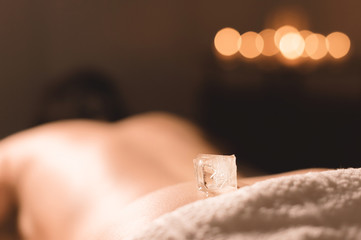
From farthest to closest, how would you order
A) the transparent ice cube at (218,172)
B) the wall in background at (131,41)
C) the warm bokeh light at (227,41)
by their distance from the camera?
1. the warm bokeh light at (227,41)
2. the wall in background at (131,41)
3. the transparent ice cube at (218,172)

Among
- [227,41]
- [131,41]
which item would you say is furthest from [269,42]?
[131,41]

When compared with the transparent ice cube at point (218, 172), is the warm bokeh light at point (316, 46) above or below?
above

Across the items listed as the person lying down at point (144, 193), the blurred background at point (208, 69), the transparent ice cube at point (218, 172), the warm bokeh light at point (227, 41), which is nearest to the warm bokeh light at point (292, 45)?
the blurred background at point (208, 69)

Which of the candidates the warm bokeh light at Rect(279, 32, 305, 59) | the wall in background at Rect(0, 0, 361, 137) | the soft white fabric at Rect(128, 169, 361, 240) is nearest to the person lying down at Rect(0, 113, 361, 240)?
the soft white fabric at Rect(128, 169, 361, 240)

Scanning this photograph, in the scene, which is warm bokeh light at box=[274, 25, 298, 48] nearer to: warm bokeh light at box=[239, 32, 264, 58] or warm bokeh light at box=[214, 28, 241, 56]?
warm bokeh light at box=[239, 32, 264, 58]

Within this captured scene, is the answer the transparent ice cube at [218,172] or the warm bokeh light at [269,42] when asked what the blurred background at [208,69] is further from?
the transparent ice cube at [218,172]

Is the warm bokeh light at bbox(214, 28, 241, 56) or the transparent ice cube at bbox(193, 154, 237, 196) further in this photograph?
the warm bokeh light at bbox(214, 28, 241, 56)
